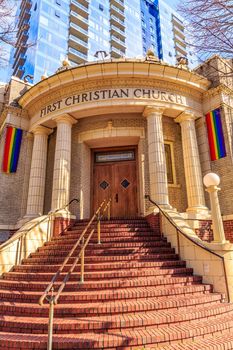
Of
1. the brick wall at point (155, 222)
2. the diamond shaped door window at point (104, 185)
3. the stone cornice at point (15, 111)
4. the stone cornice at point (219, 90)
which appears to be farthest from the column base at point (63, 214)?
the stone cornice at point (219, 90)

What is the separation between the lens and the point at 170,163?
1027cm

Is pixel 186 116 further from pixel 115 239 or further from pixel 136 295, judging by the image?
pixel 136 295

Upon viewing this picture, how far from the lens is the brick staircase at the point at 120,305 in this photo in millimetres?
3576

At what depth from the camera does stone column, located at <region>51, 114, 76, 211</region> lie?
29.6 feet

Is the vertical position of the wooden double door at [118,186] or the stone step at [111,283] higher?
the wooden double door at [118,186]

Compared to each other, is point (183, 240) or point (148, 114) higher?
point (148, 114)

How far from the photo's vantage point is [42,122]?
10.4 m

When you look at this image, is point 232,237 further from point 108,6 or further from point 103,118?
point 108,6

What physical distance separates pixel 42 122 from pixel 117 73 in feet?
12.5

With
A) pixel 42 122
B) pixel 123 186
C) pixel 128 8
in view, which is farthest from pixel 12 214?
pixel 128 8

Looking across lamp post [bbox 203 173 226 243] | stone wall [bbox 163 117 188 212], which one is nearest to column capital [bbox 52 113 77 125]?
stone wall [bbox 163 117 188 212]

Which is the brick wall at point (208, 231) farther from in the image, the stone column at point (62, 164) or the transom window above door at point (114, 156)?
the stone column at point (62, 164)

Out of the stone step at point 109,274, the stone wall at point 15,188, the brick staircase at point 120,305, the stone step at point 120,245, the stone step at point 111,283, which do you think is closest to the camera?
the brick staircase at point 120,305

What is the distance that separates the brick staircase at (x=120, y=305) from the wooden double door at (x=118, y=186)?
11.1ft
